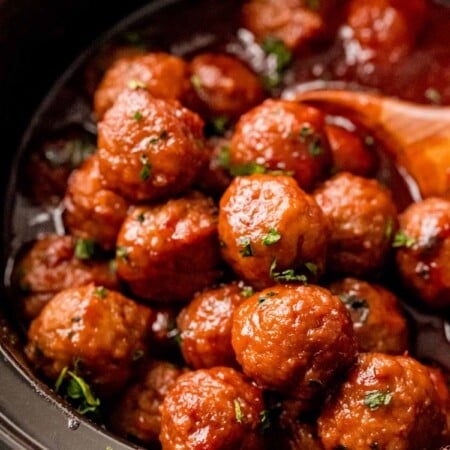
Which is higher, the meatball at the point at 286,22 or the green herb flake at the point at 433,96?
the meatball at the point at 286,22

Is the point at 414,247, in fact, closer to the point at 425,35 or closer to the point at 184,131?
the point at 184,131

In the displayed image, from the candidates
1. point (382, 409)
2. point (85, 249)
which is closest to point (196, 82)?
point (85, 249)

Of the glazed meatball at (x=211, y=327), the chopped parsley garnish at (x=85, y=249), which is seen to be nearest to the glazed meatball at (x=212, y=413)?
the glazed meatball at (x=211, y=327)

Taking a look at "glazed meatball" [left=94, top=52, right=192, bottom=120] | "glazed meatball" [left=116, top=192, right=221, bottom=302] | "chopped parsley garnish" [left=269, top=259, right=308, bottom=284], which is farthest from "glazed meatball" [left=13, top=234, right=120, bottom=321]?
"chopped parsley garnish" [left=269, top=259, right=308, bottom=284]

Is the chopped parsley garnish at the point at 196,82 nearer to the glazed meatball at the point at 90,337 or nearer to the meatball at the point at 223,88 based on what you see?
the meatball at the point at 223,88

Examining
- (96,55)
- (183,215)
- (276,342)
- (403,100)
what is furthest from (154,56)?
(276,342)

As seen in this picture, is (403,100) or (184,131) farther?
(403,100)
